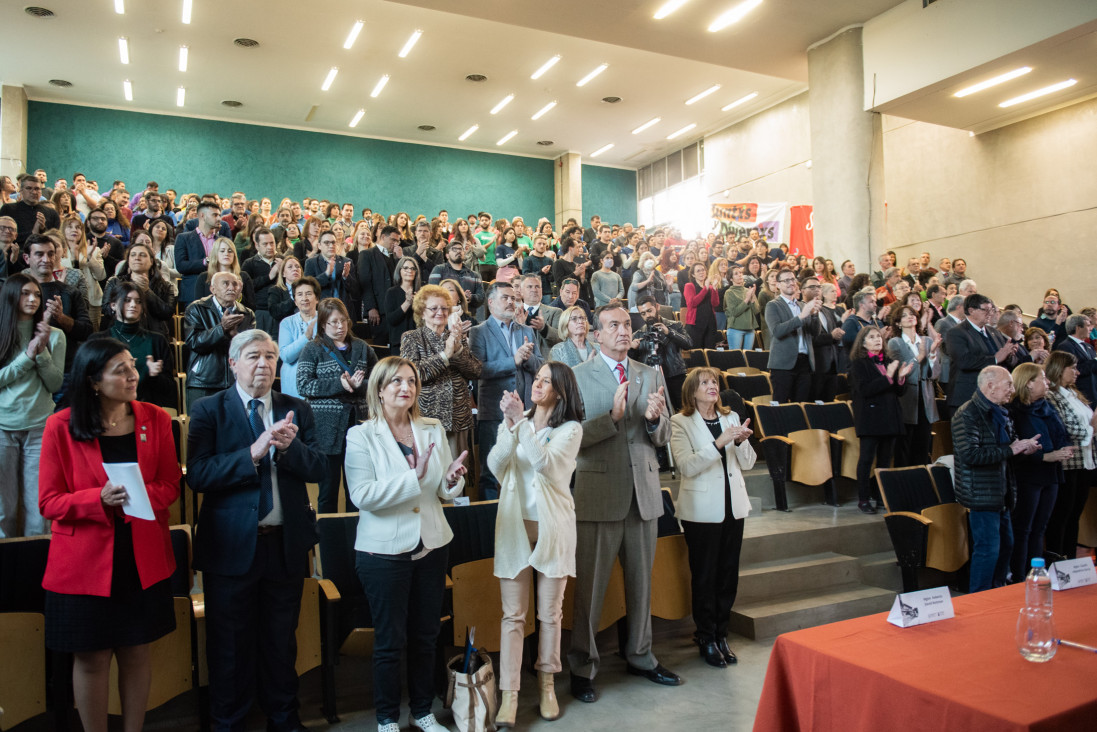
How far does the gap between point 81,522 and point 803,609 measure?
139 inches

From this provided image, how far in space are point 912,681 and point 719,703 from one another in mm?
1537

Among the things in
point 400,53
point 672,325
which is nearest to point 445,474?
point 672,325

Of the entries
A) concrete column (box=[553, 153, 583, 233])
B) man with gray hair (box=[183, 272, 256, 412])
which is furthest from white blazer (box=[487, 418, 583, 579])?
concrete column (box=[553, 153, 583, 233])

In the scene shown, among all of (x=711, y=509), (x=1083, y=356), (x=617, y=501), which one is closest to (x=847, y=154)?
(x=1083, y=356)

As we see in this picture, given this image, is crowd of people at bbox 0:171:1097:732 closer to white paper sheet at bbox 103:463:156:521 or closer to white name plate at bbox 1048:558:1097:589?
white paper sheet at bbox 103:463:156:521

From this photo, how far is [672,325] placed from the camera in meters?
5.44

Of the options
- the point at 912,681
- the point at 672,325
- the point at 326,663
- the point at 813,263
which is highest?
the point at 813,263

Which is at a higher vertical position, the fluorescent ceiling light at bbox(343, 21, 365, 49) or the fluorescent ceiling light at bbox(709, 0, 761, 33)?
the fluorescent ceiling light at bbox(343, 21, 365, 49)

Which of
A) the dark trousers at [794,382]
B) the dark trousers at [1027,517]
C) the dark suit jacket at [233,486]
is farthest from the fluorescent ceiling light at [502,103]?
the dark suit jacket at [233,486]

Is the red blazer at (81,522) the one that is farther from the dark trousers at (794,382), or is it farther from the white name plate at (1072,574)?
the dark trousers at (794,382)

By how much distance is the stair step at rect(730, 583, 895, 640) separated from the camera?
398 cm

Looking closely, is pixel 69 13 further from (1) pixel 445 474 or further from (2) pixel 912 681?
(2) pixel 912 681

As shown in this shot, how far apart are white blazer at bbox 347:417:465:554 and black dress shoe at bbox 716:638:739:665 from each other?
1635 mm

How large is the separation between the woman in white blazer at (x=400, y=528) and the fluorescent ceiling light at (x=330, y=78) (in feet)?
41.8
